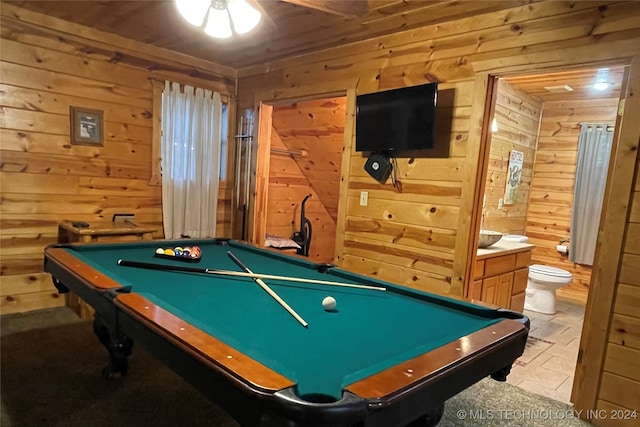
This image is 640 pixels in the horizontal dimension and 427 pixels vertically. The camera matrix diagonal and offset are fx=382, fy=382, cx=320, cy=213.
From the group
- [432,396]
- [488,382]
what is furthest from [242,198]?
[432,396]

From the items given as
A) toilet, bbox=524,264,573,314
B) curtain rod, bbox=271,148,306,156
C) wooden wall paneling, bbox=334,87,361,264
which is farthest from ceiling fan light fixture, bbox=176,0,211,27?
toilet, bbox=524,264,573,314

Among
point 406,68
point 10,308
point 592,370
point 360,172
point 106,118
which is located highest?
point 406,68

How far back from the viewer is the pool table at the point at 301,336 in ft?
2.89

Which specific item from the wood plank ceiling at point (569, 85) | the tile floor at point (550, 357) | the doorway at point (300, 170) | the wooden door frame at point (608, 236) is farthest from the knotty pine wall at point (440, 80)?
the wood plank ceiling at point (569, 85)

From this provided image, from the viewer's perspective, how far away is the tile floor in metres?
2.49

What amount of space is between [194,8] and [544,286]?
4057 mm

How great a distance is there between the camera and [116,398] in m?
2.07

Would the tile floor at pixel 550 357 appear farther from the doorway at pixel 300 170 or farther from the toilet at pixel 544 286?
the doorway at pixel 300 170

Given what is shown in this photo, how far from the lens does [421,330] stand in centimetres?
133

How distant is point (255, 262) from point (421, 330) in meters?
1.20

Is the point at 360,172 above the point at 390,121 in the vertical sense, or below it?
below

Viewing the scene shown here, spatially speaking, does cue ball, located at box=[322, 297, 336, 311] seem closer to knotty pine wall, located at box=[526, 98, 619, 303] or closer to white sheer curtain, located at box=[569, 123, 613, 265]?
white sheer curtain, located at box=[569, 123, 613, 265]

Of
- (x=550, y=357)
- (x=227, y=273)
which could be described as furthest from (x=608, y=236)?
(x=227, y=273)

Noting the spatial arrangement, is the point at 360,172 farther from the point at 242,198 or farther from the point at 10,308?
the point at 10,308
